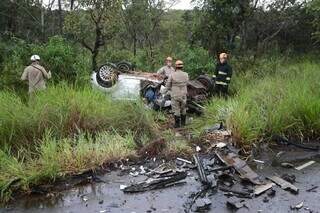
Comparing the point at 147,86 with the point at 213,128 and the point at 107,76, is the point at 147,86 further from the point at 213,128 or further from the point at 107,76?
the point at 213,128

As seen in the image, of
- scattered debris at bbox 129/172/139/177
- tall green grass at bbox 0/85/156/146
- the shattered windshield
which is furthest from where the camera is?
the shattered windshield

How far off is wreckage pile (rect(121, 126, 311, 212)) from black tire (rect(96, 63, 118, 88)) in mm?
5163

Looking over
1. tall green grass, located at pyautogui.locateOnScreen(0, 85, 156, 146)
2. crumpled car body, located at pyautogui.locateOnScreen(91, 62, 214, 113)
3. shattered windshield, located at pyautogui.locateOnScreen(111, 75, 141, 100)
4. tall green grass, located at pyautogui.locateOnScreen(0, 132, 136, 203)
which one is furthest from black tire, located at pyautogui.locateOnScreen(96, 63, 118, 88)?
tall green grass, located at pyautogui.locateOnScreen(0, 132, 136, 203)

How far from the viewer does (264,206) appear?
6.86m

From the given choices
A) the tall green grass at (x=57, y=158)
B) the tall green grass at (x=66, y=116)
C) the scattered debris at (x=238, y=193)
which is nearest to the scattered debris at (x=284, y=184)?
the scattered debris at (x=238, y=193)

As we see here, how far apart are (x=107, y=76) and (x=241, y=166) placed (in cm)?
632

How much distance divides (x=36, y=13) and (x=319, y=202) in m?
21.3

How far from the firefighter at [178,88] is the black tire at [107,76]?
2658mm

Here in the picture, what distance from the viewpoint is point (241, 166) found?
325 inches

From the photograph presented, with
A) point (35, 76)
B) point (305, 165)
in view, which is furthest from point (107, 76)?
point (305, 165)

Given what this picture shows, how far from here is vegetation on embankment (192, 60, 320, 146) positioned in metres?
9.51

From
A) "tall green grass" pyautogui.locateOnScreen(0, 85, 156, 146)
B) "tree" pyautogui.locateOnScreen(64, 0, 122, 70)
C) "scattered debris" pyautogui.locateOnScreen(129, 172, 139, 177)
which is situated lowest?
"scattered debris" pyautogui.locateOnScreen(129, 172, 139, 177)

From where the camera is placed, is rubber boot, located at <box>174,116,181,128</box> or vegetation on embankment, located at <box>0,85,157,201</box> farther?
rubber boot, located at <box>174,116,181,128</box>

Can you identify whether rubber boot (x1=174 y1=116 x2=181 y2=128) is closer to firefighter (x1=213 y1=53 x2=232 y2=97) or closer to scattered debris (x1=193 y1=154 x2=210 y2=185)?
firefighter (x1=213 y1=53 x2=232 y2=97)
